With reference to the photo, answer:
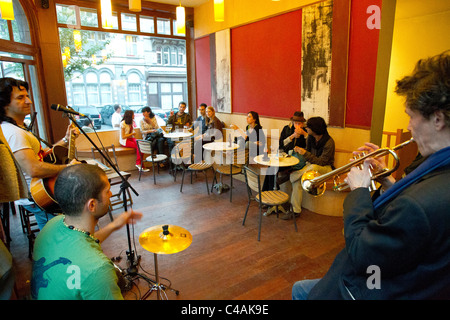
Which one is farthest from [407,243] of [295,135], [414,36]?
[414,36]

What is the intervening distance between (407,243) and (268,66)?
4918 mm

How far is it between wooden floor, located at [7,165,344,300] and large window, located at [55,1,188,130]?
4103 millimetres

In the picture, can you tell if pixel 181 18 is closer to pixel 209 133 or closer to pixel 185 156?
pixel 185 156

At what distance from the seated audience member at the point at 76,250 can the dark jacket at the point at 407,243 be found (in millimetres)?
945

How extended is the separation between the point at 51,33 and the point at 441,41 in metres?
7.32

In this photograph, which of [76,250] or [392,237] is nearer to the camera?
[392,237]

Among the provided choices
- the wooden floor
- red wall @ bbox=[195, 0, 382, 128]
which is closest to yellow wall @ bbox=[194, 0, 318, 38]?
red wall @ bbox=[195, 0, 382, 128]

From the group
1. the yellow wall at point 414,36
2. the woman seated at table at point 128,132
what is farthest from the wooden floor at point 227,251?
the yellow wall at point 414,36

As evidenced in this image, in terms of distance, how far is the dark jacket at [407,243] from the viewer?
882 millimetres

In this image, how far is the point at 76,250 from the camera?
1106mm

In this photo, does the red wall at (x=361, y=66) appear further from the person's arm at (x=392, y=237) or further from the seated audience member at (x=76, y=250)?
the seated audience member at (x=76, y=250)
